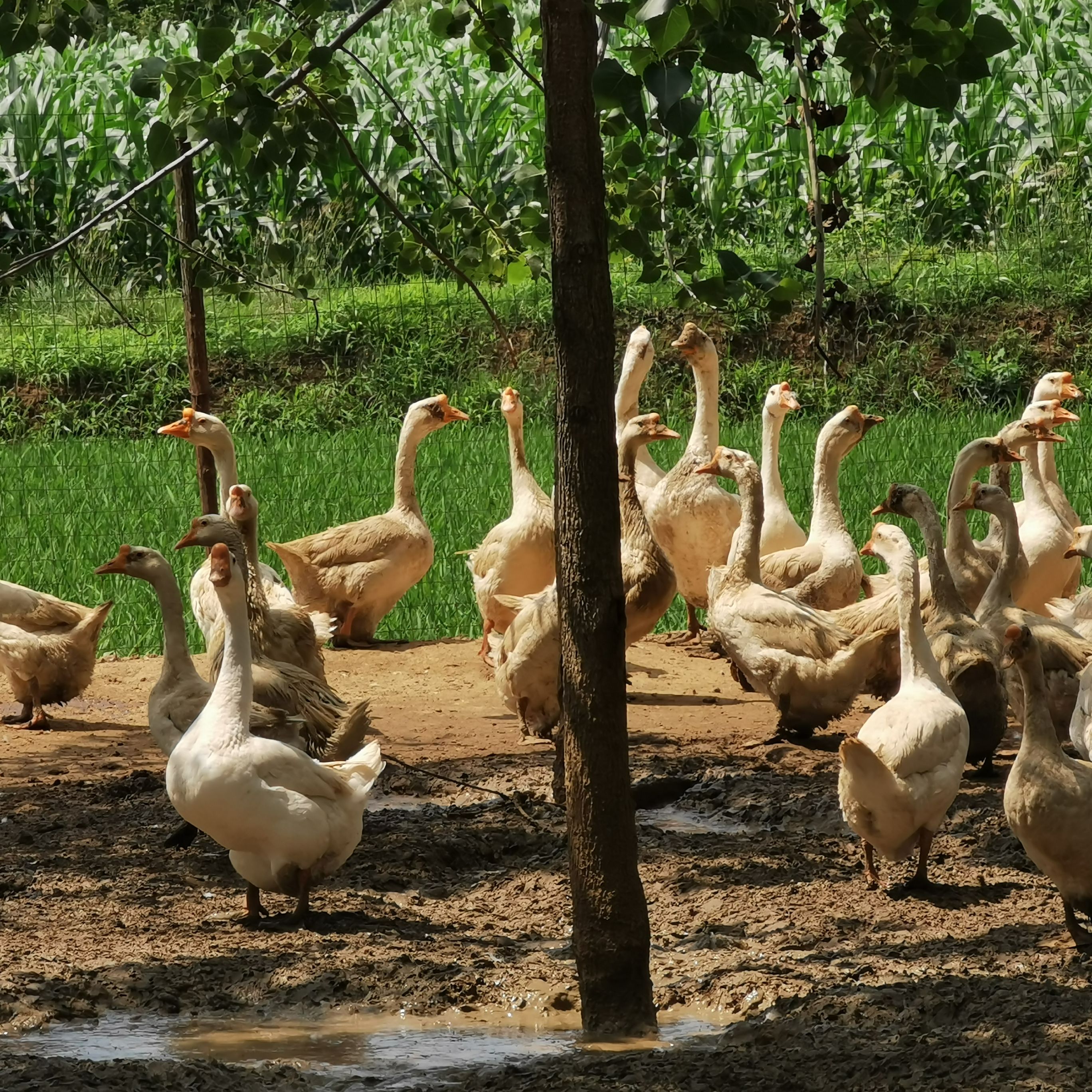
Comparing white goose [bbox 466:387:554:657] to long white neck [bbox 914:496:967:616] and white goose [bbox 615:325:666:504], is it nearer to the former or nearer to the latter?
white goose [bbox 615:325:666:504]

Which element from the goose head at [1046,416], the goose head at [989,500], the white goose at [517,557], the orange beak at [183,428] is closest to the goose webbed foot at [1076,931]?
the goose head at [989,500]

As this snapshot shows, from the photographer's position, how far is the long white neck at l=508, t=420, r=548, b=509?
961cm

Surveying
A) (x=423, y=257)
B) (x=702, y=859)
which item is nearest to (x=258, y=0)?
(x=423, y=257)

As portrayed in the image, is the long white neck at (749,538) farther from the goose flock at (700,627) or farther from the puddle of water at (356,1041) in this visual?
the puddle of water at (356,1041)

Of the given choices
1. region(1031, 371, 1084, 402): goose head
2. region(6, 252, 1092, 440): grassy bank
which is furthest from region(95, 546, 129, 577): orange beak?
region(6, 252, 1092, 440): grassy bank

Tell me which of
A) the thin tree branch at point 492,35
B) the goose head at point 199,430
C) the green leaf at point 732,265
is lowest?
the goose head at point 199,430

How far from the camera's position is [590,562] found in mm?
4223

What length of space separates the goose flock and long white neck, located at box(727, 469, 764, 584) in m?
0.01

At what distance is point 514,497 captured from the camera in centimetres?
964

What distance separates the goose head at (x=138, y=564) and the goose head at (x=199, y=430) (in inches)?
71.5

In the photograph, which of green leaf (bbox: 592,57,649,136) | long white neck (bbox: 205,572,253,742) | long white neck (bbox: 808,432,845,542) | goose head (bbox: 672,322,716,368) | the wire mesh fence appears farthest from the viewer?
the wire mesh fence

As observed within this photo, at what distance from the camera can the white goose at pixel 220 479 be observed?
8.48 m

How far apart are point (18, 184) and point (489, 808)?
15739 millimetres

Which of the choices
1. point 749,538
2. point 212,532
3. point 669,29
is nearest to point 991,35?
point 669,29
